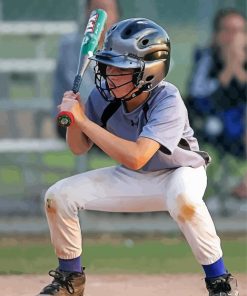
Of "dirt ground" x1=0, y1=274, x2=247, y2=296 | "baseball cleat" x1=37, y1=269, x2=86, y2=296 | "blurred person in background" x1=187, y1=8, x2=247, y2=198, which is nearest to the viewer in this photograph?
"baseball cleat" x1=37, y1=269, x2=86, y2=296

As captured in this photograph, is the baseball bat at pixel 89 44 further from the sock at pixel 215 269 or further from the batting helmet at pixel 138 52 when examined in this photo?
the sock at pixel 215 269

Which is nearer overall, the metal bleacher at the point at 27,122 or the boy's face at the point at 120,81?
the boy's face at the point at 120,81

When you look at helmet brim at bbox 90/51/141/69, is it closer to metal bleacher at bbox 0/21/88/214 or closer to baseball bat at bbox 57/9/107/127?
Result: baseball bat at bbox 57/9/107/127

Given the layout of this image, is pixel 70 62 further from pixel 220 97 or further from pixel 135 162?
pixel 135 162

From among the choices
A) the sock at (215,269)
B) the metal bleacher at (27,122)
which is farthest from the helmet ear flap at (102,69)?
the metal bleacher at (27,122)

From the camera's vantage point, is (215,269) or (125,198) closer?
(215,269)

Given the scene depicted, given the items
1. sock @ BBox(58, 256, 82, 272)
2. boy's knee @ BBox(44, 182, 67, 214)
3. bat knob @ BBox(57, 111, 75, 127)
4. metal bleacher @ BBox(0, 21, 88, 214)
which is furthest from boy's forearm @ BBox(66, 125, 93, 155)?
metal bleacher @ BBox(0, 21, 88, 214)

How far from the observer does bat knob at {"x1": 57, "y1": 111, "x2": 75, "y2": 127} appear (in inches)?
193

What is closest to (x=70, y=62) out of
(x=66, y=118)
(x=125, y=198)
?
(x=125, y=198)

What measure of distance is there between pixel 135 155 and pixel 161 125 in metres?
0.21

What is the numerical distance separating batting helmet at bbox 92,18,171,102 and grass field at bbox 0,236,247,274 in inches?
85.1

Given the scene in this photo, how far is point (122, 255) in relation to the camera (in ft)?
25.5

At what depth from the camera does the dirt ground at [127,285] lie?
5.95 m

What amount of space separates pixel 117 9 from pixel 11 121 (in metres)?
1.30
